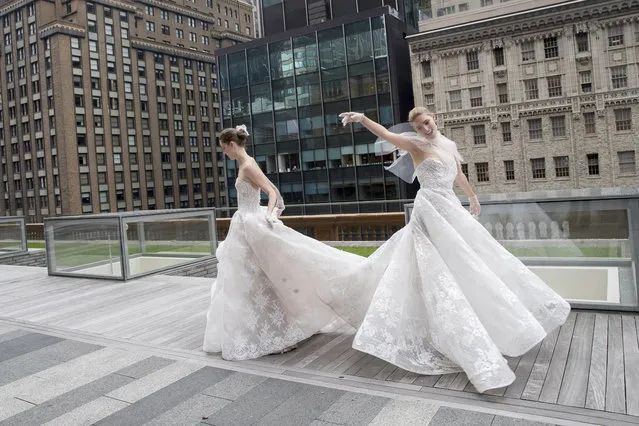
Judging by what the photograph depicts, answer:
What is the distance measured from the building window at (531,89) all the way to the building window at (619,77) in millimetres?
6212

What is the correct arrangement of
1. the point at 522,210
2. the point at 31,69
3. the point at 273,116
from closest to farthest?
the point at 522,210, the point at 273,116, the point at 31,69

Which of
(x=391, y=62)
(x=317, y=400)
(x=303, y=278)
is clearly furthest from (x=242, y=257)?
(x=391, y=62)

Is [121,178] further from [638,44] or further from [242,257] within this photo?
[242,257]

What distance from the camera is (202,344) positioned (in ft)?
18.2

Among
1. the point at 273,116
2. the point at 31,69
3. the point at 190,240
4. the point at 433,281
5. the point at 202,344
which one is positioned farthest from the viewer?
the point at 31,69

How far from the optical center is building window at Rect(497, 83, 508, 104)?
49.0 m

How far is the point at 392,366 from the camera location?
4469mm

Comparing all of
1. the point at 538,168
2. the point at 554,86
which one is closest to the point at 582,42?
the point at 554,86

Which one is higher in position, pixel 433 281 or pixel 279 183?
pixel 279 183

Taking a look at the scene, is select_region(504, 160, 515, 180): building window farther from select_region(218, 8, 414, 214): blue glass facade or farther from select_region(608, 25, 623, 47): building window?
select_region(608, 25, 623, 47): building window

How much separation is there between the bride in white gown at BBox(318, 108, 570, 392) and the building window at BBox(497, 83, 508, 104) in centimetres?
4791

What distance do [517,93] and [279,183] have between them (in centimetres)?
2440

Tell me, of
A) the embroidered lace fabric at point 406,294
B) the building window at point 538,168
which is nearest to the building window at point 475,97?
the building window at point 538,168

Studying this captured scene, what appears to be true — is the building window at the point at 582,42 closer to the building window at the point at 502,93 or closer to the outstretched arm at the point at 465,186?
the building window at the point at 502,93
